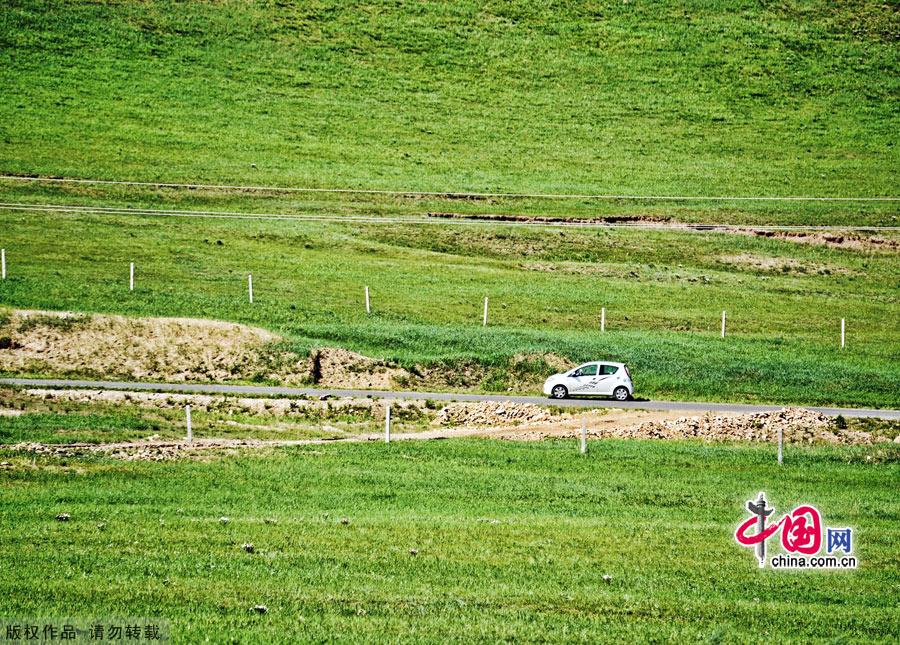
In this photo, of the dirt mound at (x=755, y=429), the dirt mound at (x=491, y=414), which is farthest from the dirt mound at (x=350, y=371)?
the dirt mound at (x=755, y=429)

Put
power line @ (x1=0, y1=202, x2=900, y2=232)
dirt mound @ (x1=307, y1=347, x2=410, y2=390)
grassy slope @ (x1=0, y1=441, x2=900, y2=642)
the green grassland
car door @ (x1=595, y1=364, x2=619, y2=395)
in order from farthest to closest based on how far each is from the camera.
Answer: power line @ (x1=0, y1=202, x2=900, y2=232)
the green grassland
dirt mound @ (x1=307, y1=347, x2=410, y2=390)
car door @ (x1=595, y1=364, x2=619, y2=395)
grassy slope @ (x1=0, y1=441, x2=900, y2=642)

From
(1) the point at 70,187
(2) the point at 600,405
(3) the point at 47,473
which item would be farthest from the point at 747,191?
(3) the point at 47,473

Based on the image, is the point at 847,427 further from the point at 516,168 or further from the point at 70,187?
the point at 70,187

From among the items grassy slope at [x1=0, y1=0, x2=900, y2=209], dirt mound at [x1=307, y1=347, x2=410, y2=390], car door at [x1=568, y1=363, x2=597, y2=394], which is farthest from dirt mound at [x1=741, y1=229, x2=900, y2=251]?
dirt mound at [x1=307, y1=347, x2=410, y2=390]

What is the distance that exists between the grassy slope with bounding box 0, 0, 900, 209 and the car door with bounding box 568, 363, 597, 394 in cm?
3107

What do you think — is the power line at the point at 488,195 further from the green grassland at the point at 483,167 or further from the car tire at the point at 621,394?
the car tire at the point at 621,394

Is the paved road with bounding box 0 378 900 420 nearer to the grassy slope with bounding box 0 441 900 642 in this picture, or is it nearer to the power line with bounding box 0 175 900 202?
the grassy slope with bounding box 0 441 900 642

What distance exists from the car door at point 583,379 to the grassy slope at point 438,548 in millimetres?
10467

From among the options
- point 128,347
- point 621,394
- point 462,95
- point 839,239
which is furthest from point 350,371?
point 462,95

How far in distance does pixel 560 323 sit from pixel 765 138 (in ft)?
127

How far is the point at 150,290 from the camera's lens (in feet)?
150

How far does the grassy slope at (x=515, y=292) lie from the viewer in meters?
41.4

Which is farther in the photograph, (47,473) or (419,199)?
(419,199)

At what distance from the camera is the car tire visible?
125 ft
